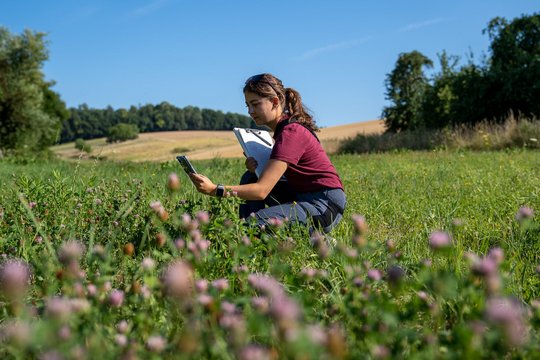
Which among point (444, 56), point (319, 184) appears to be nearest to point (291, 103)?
point (319, 184)

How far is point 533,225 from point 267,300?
2063mm

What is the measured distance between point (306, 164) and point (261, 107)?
54 centimetres

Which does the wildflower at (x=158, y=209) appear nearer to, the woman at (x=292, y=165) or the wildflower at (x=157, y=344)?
the wildflower at (x=157, y=344)

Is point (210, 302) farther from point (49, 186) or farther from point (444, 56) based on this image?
point (444, 56)

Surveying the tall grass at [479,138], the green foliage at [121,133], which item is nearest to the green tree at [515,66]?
the tall grass at [479,138]

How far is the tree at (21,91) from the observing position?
1425 inches

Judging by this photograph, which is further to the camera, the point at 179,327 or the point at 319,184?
the point at 319,184

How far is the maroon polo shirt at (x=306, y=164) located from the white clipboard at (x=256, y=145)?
9.4 inches

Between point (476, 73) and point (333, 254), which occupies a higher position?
point (476, 73)

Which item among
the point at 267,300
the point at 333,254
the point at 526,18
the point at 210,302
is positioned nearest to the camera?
the point at 210,302

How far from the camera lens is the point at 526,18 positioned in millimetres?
24797

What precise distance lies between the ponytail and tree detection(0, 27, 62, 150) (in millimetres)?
35328

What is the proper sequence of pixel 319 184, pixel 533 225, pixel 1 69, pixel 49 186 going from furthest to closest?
pixel 1 69, pixel 49 186, pixel 319 184, pixel 533 225

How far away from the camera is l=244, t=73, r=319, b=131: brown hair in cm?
374
